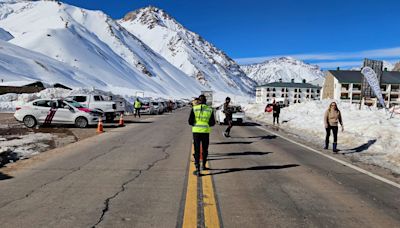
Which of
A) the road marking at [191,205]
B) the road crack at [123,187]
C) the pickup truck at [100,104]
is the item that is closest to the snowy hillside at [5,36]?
the pickup truck at [100,104]

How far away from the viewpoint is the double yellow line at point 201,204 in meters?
5.02

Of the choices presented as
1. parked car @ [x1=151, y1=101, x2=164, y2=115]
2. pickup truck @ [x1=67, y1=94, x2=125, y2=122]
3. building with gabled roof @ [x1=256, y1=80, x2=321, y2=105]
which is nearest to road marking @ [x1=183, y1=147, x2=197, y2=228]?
pickup truck @ [x1=67, y1=94, x2=125, y2=122]

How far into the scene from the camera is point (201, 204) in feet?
19.2

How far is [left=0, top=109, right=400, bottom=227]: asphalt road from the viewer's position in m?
A: 5.14

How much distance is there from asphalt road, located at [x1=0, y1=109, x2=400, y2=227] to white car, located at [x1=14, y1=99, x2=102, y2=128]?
31.6 feet

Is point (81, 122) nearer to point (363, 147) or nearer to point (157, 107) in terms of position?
point (363, 147)

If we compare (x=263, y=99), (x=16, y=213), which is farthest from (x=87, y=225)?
(x=263, y=99)

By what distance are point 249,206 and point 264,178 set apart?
214 centimetres

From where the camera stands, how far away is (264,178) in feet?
25.6

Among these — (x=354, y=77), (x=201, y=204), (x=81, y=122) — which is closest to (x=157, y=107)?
(x=81, y=122)

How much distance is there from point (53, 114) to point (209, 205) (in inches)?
630

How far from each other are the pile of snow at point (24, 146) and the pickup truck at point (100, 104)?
9.65m

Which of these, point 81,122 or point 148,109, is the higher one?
point 148,109

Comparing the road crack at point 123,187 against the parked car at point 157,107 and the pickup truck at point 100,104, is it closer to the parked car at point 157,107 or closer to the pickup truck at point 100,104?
the pickup truck at point 100,104
